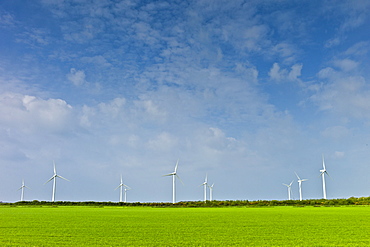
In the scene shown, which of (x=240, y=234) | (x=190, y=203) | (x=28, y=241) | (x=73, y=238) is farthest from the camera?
(x=190, y=203)

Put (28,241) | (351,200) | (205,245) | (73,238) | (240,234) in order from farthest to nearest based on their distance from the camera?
(351,200) → (240,234) → (73,238) → (28,241) → (205,245)

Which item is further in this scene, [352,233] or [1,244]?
[352,233]

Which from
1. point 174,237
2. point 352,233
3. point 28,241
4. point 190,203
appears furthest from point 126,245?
point 190,203

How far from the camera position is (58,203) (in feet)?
271

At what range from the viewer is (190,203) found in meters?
76.8

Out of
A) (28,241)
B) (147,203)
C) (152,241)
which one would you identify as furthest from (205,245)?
(147,203)

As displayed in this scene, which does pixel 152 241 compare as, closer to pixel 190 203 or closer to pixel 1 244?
pixel 1 244

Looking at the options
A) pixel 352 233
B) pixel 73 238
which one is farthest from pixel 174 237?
pixel 352 233

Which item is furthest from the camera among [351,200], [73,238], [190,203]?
[190,203]

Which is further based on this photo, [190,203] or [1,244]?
[190,203]

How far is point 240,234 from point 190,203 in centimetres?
6104

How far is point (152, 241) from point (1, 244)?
19.8 feet

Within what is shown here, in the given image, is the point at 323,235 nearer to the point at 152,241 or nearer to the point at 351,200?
the point at 152,241

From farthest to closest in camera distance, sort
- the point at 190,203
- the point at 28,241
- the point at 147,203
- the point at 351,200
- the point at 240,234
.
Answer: the point at 147,203
the point at 190,203
the point at 351,200
the point at 240,234
the point at 28,241
